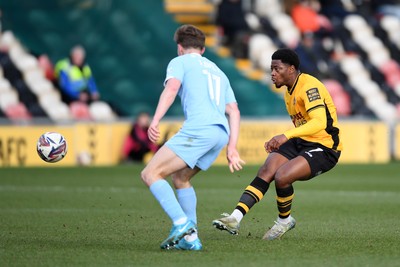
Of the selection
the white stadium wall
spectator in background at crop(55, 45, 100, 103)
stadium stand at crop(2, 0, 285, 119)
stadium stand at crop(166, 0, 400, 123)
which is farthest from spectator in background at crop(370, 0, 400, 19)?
spectator in background at crop(55, 45, 100, 103)

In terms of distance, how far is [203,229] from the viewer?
457 inches

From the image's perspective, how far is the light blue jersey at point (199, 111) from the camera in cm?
929

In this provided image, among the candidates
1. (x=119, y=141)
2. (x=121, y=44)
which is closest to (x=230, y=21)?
(x=121, y=44)

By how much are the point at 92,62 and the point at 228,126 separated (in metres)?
19.0

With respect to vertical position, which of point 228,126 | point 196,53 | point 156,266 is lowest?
point 156,266

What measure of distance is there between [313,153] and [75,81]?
15258mm

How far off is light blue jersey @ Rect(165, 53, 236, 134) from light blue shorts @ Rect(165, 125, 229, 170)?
6 centimetres

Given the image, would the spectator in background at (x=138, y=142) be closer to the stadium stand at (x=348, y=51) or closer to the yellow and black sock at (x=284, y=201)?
the stadium stand at (x=348, y=51)

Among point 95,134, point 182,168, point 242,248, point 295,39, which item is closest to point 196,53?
point 182,168

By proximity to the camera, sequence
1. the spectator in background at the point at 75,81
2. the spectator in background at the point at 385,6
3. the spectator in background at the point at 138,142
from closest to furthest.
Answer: the spectator in background at the point at 138,142 < the spectator in background at the point at 75,81 < the spectator in background at the point at 385,6

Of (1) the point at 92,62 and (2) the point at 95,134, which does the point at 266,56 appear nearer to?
(1) the point at 92,62

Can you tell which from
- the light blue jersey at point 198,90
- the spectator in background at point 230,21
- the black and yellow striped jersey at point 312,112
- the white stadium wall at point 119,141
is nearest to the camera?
the light blue jersey at point 198,90

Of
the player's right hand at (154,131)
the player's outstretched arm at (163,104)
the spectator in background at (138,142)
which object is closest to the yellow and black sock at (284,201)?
the player's outstretched arm at (163,104)

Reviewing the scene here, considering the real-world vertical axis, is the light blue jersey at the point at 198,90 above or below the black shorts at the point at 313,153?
above
